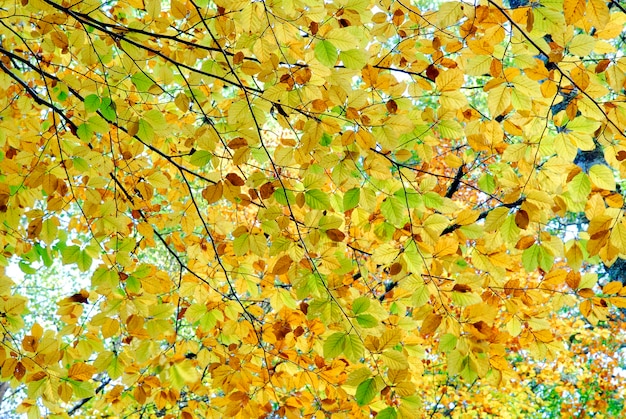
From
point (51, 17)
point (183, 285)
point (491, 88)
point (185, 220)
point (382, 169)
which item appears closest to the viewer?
point (491, 88)

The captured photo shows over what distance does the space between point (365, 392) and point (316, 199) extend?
26.7 inches

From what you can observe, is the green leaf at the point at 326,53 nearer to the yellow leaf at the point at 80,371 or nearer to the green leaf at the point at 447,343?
the green leaf at the point at 447,343

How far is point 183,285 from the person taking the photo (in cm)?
205

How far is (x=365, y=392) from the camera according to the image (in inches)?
57.5

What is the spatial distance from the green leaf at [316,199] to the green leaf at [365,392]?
2.02 feet

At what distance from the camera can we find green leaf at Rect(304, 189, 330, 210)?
5.34ft

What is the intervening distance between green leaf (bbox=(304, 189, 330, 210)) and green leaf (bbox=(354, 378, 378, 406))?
2.02ft

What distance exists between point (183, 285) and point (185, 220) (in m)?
0.46

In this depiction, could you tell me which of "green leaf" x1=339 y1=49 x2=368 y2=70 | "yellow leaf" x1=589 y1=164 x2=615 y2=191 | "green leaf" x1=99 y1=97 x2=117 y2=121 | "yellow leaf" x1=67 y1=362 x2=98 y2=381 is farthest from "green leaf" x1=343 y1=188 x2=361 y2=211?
"yellow leaf" x1=67 y1=362 x2=98 y2=381

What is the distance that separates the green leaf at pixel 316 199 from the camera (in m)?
1.63

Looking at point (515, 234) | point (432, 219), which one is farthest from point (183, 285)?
point (515, 234)

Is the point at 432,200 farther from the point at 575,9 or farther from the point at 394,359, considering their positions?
the point at 575,9

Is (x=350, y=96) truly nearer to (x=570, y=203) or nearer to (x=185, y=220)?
(x=570, y=203)

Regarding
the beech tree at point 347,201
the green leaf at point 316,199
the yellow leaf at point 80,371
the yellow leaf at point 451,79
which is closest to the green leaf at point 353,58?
the beech tree at point 347,201
